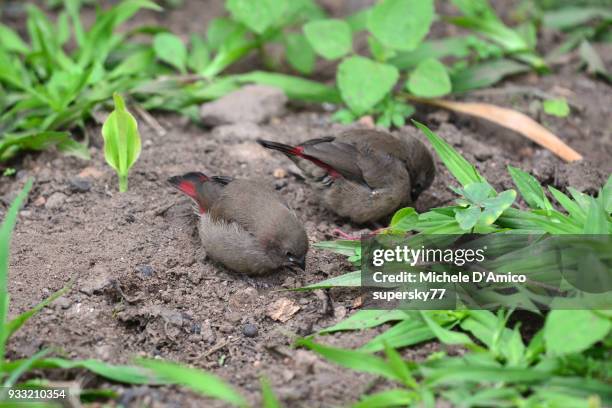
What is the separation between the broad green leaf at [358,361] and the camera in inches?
120

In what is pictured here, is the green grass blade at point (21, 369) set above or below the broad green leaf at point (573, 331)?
below

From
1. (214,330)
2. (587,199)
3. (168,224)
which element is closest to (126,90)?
(168,224)

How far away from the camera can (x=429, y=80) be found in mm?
5531

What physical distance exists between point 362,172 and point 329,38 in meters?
1.35

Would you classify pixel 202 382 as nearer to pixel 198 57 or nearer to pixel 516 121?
pixel 516 121

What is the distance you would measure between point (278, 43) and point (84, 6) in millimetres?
2050

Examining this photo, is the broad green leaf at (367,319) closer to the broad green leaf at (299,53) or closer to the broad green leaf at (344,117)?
the broad green leaf at (344,117)

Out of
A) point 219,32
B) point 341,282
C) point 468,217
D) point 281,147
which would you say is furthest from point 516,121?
point 219,32

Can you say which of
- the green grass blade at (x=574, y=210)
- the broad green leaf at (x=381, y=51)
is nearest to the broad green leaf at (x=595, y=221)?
the green grass blade at (x=574, y=210)

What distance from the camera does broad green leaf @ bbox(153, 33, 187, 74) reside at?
5941mm

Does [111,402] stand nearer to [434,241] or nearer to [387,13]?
[434,241]

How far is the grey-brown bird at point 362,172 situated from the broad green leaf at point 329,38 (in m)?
0.97

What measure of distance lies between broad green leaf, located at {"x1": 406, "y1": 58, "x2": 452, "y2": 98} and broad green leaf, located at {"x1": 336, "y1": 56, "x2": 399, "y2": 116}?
0.61ft

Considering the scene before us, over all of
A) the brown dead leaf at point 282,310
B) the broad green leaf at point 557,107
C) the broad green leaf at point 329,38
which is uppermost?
the broad green leaf at point 329,38
